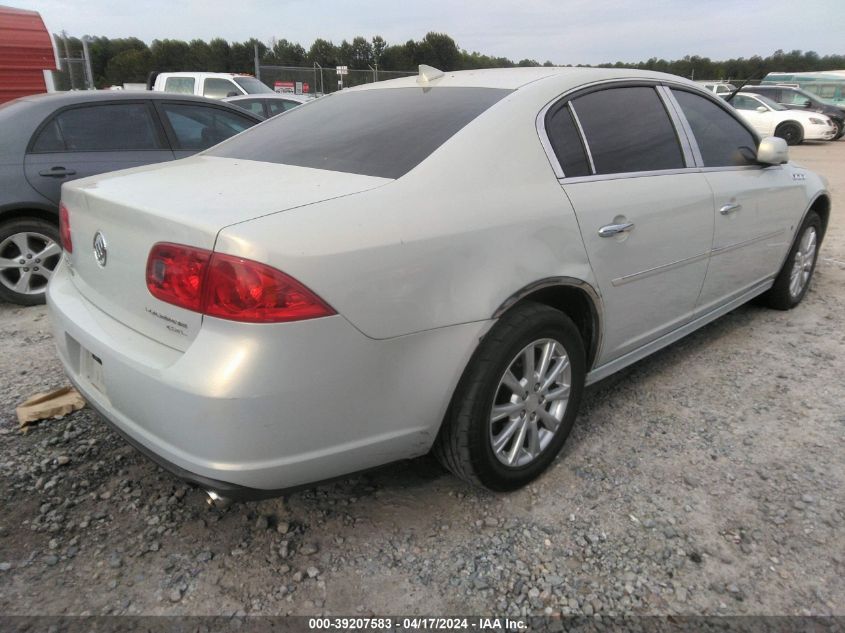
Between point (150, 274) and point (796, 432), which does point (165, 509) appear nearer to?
point (150, 274)

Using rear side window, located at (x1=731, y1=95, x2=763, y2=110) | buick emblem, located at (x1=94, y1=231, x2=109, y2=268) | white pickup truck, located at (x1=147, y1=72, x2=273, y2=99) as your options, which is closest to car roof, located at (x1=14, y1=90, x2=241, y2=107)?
buick emblem, located at (x1=94, y1=231, x2=109, y2=268)

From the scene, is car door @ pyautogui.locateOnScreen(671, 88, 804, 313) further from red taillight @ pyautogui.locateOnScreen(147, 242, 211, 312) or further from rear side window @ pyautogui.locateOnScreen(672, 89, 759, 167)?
red taillight @ pyautogui.locateOnScreen(147, 242, 211, 312)

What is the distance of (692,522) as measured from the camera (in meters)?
2.24

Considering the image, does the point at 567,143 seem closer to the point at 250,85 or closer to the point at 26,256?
the point at 26,256

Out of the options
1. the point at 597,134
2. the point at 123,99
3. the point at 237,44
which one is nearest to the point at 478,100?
the point at 597,134

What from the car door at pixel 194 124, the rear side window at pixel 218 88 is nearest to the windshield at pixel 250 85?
the rear side window at pixel 218 88

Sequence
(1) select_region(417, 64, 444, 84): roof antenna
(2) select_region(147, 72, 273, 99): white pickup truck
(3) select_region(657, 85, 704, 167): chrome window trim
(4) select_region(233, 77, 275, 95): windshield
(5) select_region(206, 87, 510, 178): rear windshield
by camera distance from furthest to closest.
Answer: (4) select_region(233, 77, 275, 95): windshield, (2) select_region(147, 72, 273, 99): white pickup truck, (3) select_region(657, 85, 704, 167): chrome window trim, (1) select_region(417, 64, 444, 84): roof antenna, (5) select_region(206, 87, 510, 178): rear windshield

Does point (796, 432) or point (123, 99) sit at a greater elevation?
point (123, 99)

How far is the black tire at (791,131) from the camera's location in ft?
59.8

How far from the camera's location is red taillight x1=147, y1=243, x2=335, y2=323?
1.63m

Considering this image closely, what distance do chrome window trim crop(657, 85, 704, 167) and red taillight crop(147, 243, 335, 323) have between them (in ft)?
7.33

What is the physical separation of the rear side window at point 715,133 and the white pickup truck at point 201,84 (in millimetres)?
11072

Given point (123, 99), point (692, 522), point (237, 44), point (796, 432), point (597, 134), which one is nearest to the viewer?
point (692, 522)

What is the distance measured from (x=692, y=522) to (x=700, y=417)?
842 mm
